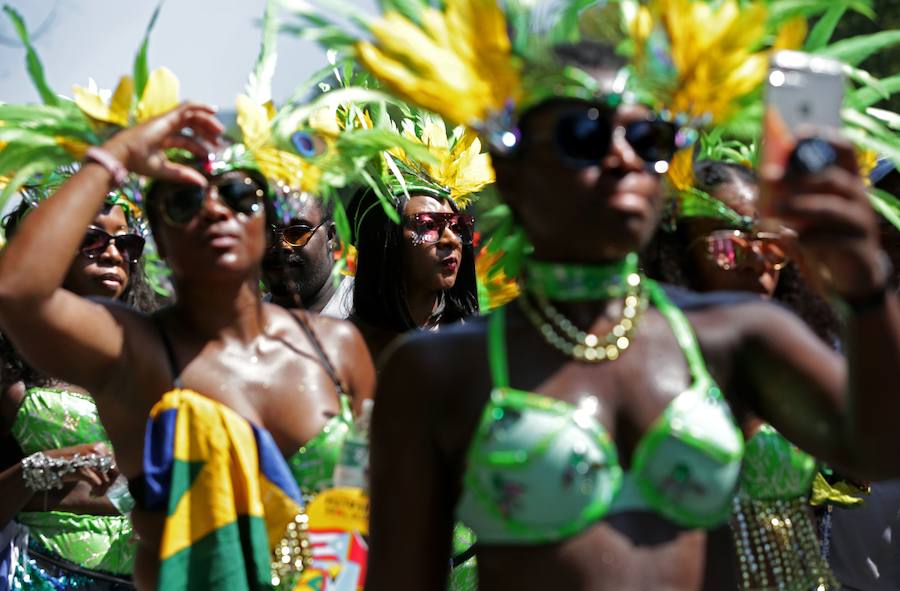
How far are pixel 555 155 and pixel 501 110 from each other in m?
0.17

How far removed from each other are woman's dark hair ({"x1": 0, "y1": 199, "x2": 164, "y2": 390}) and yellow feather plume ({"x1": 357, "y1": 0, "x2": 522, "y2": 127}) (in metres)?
2.91

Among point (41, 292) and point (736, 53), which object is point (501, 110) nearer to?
point (736, 53)

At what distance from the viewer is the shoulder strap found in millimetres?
2910

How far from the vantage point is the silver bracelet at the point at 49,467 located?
5.75 m

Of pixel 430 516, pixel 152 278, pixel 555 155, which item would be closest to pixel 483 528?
pixel 430 516

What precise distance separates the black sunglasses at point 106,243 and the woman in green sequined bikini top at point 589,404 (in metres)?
3.21

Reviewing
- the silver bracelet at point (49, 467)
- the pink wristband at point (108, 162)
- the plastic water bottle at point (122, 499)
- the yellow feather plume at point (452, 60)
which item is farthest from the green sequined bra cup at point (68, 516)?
the yellow feather plume at point (452, 60)

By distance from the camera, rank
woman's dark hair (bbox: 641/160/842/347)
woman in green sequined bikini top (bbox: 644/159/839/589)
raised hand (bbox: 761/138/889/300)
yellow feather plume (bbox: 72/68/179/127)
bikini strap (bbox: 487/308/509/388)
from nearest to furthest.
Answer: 1. raised hand (bbox: 761/138/889/300)
2. bikini strap (bbox: 487/308/509/388)
3. woman in green sequined bikini top (bbox: 644/159/839/589)
4. yellow feather plume (bbox: 72/68/179/127)
5. woman's dark hair (bbox: 641/160/842/347)

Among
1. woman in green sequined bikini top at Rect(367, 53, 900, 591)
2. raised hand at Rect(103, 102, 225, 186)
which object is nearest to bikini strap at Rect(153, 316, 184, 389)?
raised hand at Rect(103, 102, 225, 186)

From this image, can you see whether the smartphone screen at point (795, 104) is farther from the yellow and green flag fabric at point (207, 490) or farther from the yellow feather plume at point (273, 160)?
the yellow feather plume at point (273, 160)

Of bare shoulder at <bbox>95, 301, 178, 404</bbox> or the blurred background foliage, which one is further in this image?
the blurred background foliage

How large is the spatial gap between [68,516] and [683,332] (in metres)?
3.57

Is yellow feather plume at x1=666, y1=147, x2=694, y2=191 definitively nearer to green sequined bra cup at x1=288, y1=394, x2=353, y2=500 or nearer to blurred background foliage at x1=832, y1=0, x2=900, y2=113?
green sequined bra cup at x1=288, y1=394, x2=353, y2=500

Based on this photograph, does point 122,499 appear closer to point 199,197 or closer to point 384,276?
point 199,197
